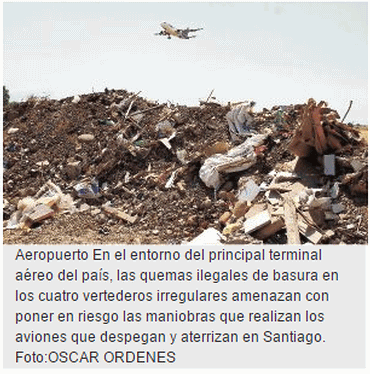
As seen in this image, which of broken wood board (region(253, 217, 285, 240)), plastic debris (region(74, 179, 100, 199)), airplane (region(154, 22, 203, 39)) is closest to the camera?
broken wood board (region(253, 217, 285, 240))

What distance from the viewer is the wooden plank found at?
7.00m

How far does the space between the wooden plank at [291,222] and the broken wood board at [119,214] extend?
333 cm

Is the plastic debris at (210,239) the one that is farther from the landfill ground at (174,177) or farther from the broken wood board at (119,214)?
the broken wood board at (119,214)

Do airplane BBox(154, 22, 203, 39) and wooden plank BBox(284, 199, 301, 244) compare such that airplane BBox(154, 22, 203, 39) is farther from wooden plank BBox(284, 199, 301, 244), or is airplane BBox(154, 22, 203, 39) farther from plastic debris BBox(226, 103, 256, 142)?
wooden plank BBox(284, 199, 301, 244)

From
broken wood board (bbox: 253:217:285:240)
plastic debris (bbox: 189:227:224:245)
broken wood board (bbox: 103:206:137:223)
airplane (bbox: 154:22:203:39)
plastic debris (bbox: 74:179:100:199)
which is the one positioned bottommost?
plastic debris (bbox: 189:227:224:245)

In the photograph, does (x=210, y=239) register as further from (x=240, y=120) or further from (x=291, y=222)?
(x=240, y=120)

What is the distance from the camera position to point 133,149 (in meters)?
11.4

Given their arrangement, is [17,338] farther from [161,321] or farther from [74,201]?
[74,201]

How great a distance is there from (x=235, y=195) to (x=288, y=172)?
1123 mm

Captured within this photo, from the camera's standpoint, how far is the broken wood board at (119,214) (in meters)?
9.41

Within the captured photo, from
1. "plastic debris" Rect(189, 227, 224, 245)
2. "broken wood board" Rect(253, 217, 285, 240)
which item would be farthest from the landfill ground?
"plastic debris" Rect(189, 227, 224, 245)

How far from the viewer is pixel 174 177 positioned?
33.4 ft

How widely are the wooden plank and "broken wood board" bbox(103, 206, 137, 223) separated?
10.9 feet

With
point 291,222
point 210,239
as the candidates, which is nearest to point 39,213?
point 210,239
